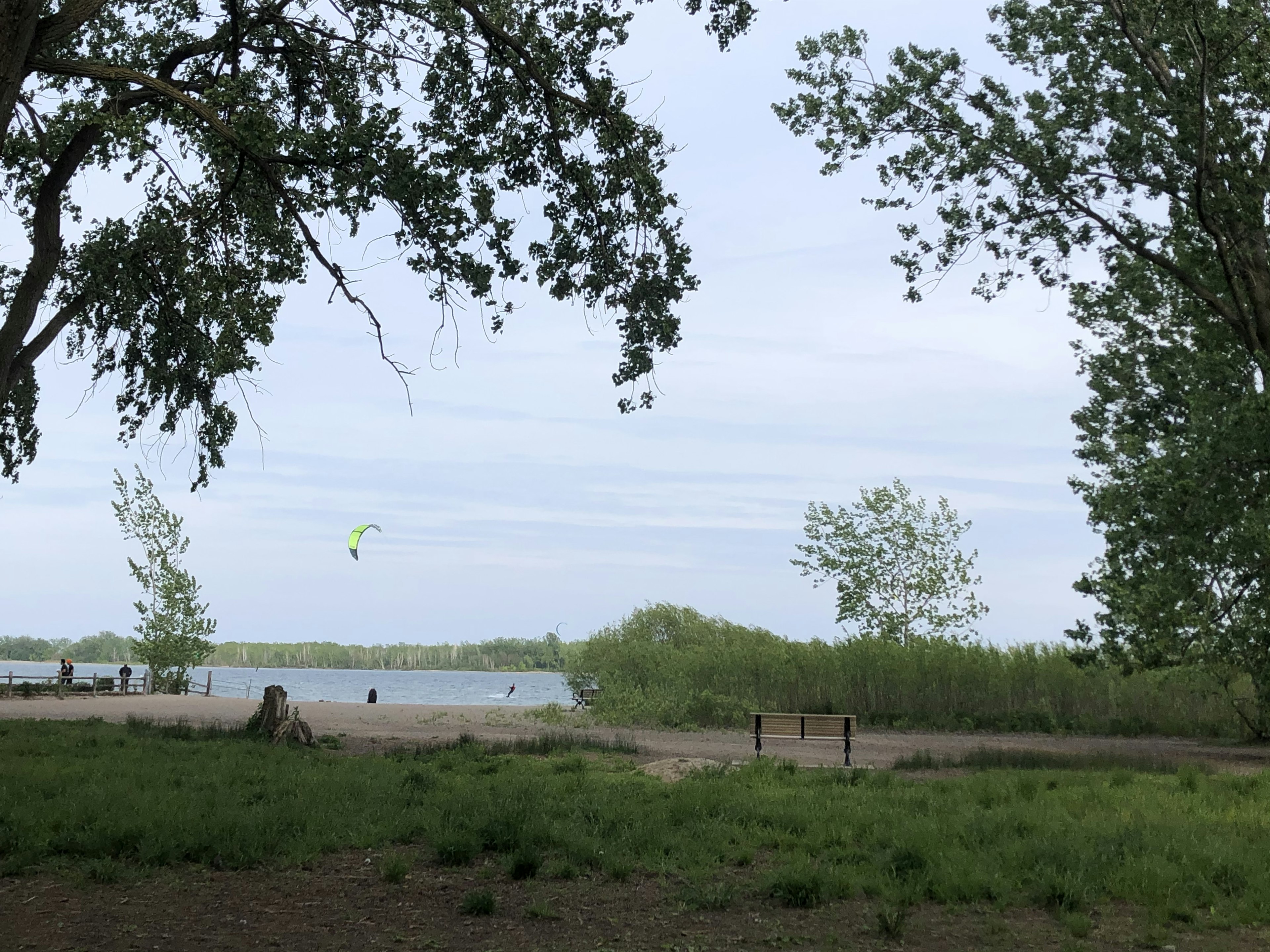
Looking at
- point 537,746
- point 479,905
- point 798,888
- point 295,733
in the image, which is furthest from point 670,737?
point 479,905

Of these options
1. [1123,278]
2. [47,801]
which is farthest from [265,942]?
[1123,278]

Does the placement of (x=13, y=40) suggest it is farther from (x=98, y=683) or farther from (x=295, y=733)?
(x=98, y=683)

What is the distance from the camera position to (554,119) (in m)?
11.1

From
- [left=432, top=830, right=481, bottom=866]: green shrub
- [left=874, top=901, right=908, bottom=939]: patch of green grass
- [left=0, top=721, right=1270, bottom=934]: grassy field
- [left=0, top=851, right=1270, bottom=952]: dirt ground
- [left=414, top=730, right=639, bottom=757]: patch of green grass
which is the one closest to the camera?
[left=0, top=851, right=1270, bottom=952]: dirt ground

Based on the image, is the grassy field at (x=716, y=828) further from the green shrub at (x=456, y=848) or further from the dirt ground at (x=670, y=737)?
the dirt ground at (x=670, y=737)

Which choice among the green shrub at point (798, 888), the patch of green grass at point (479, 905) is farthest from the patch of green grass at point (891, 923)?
the patch of green grass at point (479, 905)

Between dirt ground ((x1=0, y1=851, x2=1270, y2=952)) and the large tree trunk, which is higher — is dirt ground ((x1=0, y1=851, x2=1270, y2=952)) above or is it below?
below

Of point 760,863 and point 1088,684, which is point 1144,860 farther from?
point 1088,684

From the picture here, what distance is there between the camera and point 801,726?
49.4 feet

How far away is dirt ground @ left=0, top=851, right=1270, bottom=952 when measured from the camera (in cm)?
575

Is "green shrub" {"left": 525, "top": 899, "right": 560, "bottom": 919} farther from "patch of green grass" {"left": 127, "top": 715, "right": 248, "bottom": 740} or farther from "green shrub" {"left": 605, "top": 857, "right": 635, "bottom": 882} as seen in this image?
"patch of green grass" {"left": 127, "top": 715, "right": 248, "bottom": 740}

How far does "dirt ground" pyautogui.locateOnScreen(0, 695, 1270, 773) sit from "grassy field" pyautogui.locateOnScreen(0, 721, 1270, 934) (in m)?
4.01

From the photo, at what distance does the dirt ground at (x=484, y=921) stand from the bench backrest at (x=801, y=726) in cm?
788

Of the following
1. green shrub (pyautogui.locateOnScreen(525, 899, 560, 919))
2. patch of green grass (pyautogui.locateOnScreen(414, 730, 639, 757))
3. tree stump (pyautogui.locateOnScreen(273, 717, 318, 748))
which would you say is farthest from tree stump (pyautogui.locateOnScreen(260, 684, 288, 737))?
green shrub (pyautogui.locateOnScreen(525, 899, 560, 919))
